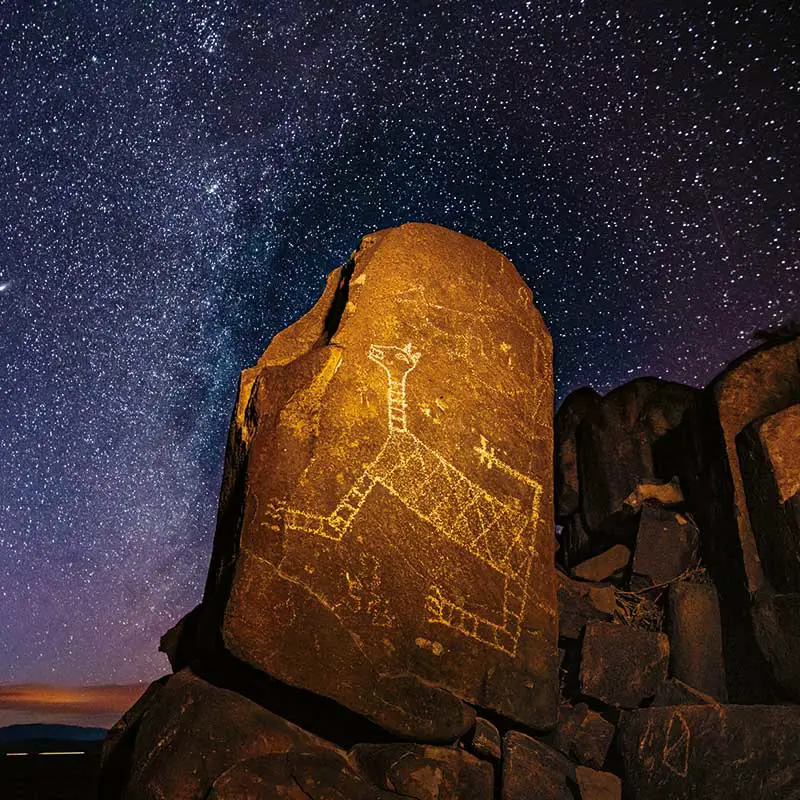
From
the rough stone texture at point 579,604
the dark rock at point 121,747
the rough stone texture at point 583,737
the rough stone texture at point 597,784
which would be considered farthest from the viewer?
the rough stone texture at point 579,604

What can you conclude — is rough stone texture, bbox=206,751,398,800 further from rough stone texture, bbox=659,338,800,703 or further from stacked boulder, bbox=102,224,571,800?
rough stone texture, bbox=659,338,800,703

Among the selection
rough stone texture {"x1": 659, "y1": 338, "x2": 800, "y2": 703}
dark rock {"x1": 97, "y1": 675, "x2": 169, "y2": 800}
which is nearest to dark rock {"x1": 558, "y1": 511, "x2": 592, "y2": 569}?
rough stone texture {"x1": 659, "y1": 338, "x2": 800, "y2": 703}

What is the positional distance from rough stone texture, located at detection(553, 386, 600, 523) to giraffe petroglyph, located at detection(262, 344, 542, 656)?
142 centimetres

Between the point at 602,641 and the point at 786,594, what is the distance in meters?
0.91

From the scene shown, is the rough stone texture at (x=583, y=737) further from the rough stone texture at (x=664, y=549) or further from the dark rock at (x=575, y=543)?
the dark rock at (x=575, y=543)

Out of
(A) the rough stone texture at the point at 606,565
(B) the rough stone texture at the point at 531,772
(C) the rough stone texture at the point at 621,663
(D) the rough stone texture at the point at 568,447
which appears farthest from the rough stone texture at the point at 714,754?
(D) the rough stone texture at the point at 568,447

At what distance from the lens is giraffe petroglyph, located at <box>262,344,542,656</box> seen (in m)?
2.50

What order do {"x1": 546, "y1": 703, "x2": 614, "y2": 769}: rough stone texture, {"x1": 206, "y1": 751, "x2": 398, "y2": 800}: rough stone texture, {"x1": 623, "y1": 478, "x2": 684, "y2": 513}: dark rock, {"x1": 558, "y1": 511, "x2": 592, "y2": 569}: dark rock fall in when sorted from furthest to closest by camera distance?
1. {"x1": 558, "y1": 511, "x2": 592, "y2": 569}: dark rock
2. {"x1": 623, "y1": 478, "x2": 684, "y2": 513}: dark rock
3. {"x1": 546, "y1": 703, "x2": 614, "y2": 769}: rough stone texture
4. {"x1": 206, "y1": 751, "x2": 398, "y2": 800}: rough stone texture

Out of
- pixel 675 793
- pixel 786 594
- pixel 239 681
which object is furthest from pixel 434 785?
pixel 786 594

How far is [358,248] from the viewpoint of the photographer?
11.5 ft

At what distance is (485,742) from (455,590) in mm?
585

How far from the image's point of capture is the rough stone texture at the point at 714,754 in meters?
2.57

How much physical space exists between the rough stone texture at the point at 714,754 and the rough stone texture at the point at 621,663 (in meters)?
0.23

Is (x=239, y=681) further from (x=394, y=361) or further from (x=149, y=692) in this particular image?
(x=394, y=361)
